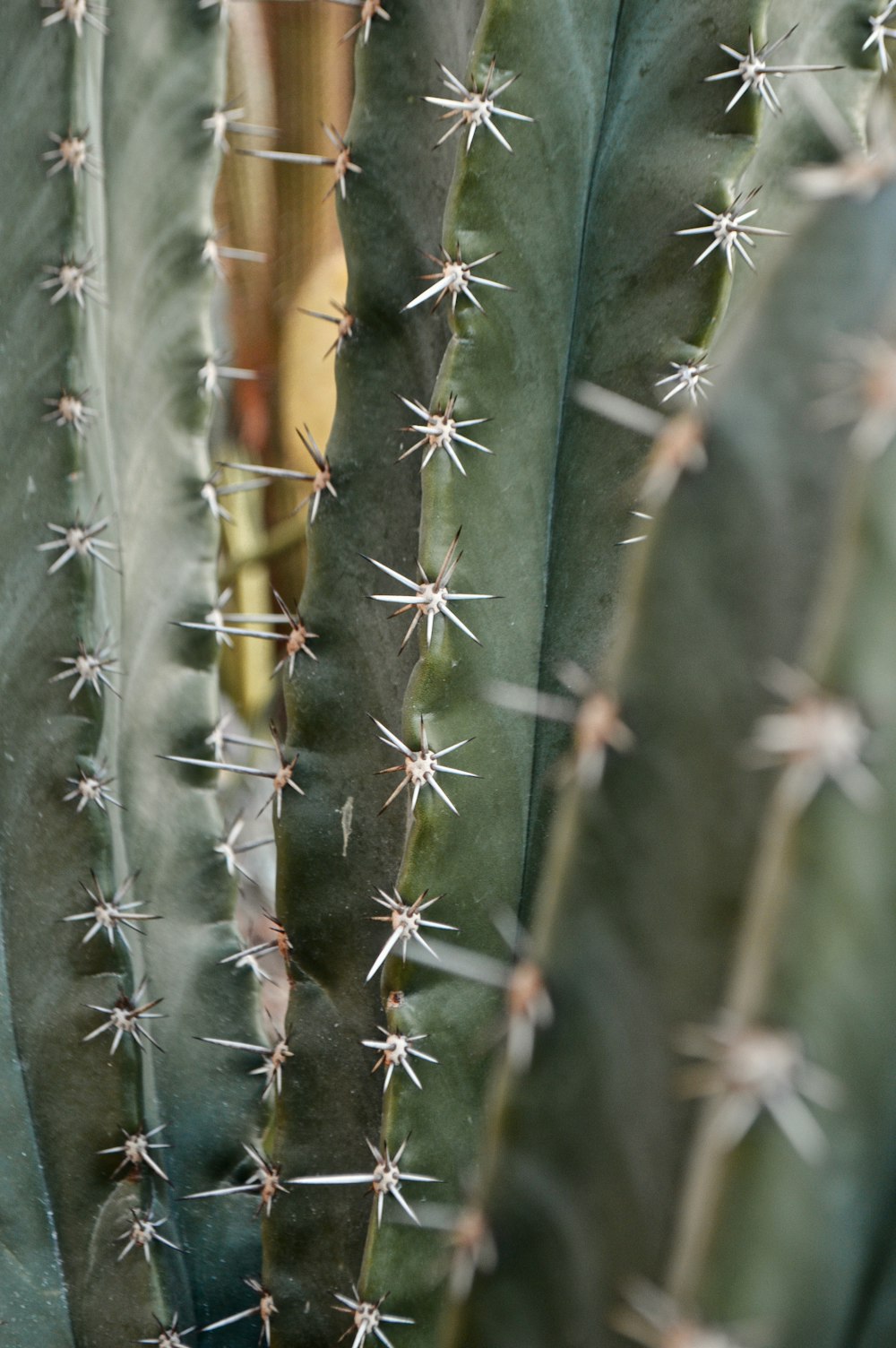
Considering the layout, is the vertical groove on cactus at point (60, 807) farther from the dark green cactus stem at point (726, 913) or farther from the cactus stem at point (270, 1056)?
the dark green cactus stem at point (726, 913)

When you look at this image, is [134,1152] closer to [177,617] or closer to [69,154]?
[177,617]

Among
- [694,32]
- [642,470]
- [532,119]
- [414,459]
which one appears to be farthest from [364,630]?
[694,32]

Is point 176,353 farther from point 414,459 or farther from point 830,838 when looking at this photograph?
point 830,838

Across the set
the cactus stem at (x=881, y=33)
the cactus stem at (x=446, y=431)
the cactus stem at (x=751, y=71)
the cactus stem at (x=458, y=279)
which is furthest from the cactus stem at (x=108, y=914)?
the cactus stem at (x=881, y=33)

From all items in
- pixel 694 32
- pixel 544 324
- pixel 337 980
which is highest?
pixel 694 32

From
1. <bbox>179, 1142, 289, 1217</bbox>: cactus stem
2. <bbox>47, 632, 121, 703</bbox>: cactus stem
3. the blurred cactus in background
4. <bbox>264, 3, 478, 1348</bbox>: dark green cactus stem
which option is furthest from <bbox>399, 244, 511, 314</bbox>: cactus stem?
<bbox>179, 1142, 289, 1217</bbox>: cactus stem

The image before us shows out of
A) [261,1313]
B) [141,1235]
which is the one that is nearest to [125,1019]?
[141,1235]
